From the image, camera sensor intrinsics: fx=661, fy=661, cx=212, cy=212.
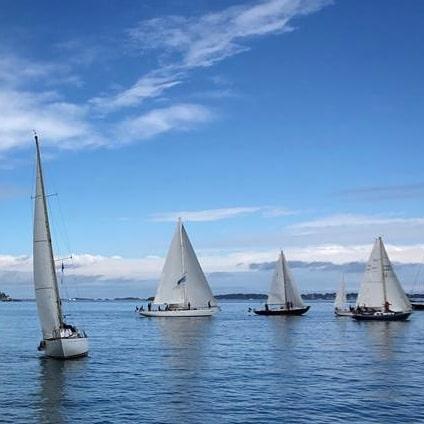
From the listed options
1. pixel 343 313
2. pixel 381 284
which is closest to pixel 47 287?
pixel 381 284

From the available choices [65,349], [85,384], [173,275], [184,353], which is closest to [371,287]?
[173,275]

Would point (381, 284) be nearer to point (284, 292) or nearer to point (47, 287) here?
point (284, 292)

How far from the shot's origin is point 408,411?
1307 inches

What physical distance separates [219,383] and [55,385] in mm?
10339

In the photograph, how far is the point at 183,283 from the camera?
118m

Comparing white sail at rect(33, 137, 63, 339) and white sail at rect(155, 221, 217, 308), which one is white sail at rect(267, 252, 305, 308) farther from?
white sail at rect(33, 137, 63, 339)

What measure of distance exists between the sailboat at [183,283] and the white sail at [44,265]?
213ft

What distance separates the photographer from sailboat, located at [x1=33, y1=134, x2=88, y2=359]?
171 feet

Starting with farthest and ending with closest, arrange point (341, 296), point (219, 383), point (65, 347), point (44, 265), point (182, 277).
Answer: point (341, 296) → point (182, 277) → point (44, 265) → point (65, 347) → point (219, 383)

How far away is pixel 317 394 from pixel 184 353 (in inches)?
951

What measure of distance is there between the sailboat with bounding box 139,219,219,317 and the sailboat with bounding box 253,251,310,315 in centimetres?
1515

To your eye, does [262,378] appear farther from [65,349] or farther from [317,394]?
[65,349]

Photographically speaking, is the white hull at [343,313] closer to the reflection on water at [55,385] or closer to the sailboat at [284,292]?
the sailboat at [284,292]

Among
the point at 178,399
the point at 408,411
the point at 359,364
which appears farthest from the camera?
the point at 359,364
